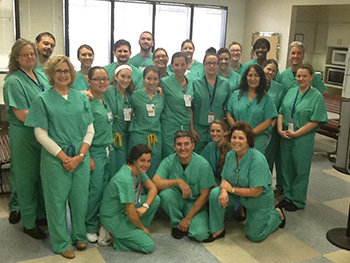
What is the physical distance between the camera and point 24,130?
10.2 ft

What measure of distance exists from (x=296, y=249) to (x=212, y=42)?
630 cm

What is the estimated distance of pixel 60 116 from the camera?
109 inches

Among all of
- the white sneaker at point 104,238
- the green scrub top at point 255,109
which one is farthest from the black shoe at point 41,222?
the green scrub top at point 255,109

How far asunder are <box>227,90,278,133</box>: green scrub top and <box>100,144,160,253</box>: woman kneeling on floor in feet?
3.96

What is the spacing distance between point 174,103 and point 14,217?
5.80ft

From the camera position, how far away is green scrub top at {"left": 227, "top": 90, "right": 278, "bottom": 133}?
3.86 meters

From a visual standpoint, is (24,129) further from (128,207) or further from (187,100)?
(187,100)

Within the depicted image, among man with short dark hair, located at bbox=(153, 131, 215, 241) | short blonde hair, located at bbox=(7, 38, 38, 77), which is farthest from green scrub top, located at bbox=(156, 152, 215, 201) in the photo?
short blonde hair, located at bbox=(7, 38, 38, 77)

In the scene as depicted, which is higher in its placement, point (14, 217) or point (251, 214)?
point (251, 214)

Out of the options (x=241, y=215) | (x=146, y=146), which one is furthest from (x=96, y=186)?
(x=241, y=215)

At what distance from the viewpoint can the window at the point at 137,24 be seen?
7.51m

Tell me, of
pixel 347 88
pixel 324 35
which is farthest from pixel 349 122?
pixel 324 35

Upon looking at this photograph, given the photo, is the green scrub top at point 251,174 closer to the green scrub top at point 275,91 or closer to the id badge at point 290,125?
the id badge at point 290,125

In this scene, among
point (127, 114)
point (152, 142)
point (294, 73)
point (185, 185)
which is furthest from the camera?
point (294, 73)
